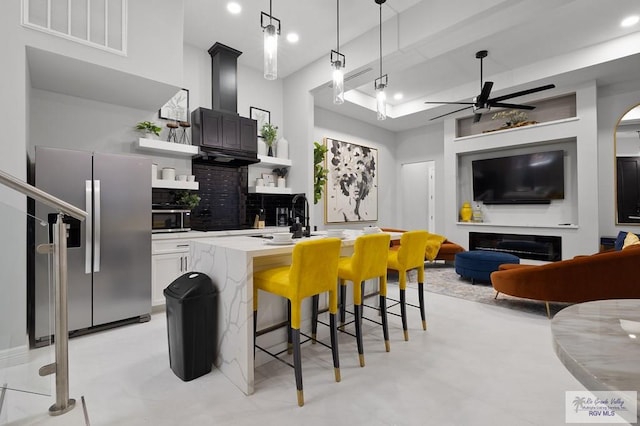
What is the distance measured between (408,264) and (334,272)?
0.98 meters

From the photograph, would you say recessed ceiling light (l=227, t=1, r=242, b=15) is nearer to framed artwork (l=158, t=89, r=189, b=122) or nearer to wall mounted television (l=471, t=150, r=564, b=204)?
framed artwork (l=158, t=89, r=189, b=122)

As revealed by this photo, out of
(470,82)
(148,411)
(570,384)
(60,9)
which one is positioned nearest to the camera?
(148,411)

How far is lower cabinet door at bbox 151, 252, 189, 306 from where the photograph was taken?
3.49 meters

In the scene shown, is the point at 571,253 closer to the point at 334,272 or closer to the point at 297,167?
the point at 297,167

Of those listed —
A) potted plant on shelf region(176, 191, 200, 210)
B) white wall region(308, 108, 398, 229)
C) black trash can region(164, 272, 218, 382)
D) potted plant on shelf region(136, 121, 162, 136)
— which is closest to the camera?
black trash can region(164, 272, 218, 382)

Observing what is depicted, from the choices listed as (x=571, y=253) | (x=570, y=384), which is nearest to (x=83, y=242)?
(x=570, y=384)

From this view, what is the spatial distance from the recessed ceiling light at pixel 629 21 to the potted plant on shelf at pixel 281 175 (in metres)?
5.07

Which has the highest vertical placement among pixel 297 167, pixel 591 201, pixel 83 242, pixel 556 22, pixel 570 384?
pixel 556 22

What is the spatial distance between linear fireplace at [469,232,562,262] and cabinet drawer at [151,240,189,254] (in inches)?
224

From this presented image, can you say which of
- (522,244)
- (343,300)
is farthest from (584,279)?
(522,244)

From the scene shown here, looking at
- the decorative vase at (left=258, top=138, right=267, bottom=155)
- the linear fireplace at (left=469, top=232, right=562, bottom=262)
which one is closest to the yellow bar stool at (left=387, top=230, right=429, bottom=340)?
the decorative vase at (left=258, top=138, right=267, bottom=155)

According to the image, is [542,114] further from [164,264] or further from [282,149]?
[164,264]

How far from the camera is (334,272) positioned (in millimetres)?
2207

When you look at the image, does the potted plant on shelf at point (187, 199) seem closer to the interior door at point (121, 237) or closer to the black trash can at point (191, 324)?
the interior door at point (121, 237)
